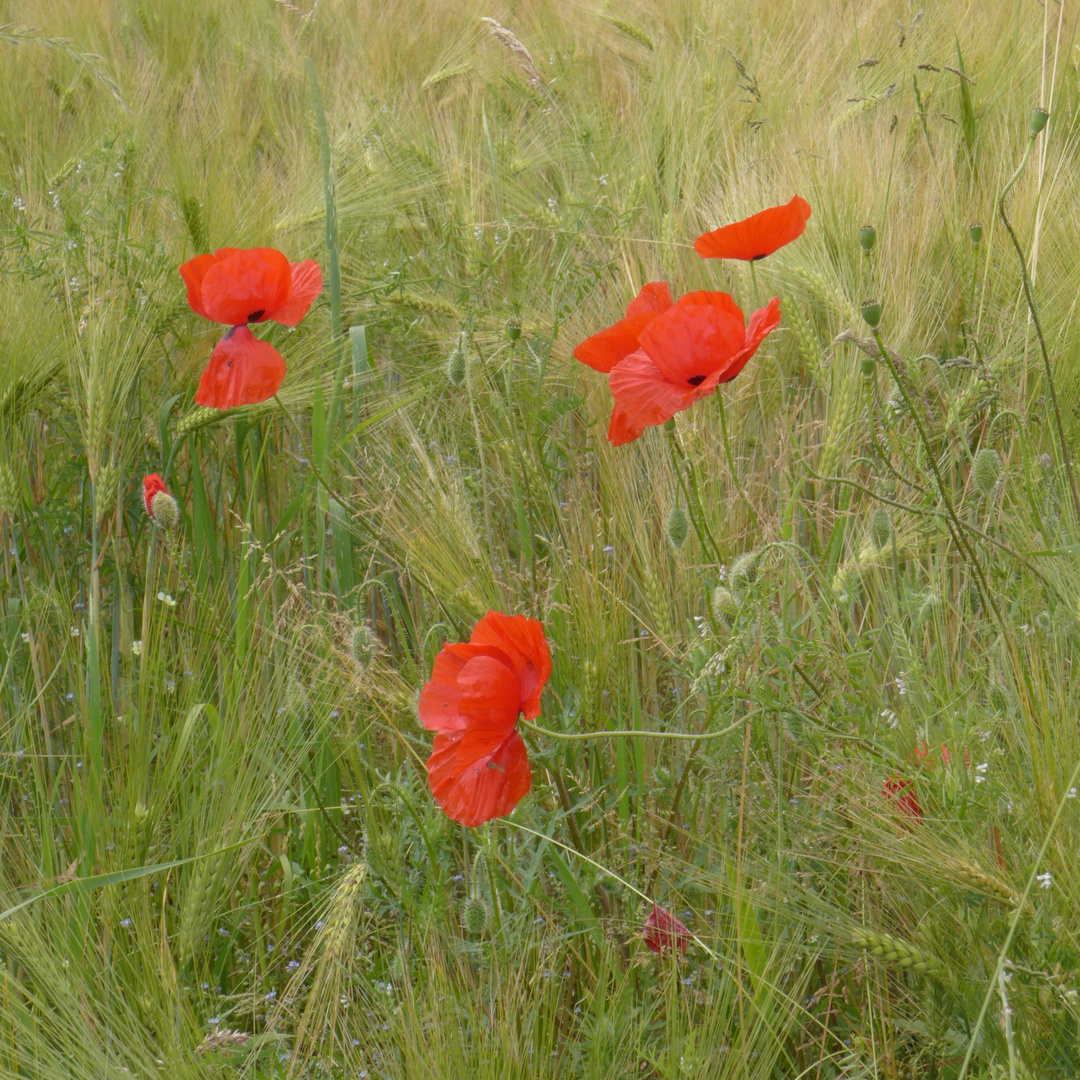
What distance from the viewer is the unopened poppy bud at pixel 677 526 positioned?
1091mm

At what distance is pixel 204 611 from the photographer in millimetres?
1323

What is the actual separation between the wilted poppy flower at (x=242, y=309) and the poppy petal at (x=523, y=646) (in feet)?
1.73

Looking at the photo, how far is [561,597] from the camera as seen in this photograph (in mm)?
1206

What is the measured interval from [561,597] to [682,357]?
316mm

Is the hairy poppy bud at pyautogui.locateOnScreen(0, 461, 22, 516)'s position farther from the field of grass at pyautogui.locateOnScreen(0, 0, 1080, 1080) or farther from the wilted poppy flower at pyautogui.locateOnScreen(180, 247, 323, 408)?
the wilted poppy flower at pyautogui.locateOnScreen(180, 247, 323, 408)

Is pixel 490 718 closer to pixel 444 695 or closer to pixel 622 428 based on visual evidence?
pixel 444 695

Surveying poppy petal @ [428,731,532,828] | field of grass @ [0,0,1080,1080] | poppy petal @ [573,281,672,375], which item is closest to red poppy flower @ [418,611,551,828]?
poppy petal @ [428,731,532,828]

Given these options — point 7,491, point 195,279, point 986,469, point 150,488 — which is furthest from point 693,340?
point 7,491

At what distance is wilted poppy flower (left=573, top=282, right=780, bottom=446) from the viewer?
3.30 ft

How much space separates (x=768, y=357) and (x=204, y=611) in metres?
0.80

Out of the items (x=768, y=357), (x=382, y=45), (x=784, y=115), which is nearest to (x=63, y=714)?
(x=768, y=357)

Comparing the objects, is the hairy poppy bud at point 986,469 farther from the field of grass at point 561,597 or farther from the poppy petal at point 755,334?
the poppy petal at point 755,334

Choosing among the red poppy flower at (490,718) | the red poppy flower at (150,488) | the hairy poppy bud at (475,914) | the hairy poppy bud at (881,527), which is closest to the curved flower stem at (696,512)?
the hairy poppy bud at (881,527)

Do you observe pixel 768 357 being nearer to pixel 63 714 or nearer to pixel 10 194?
pixel 63 714
